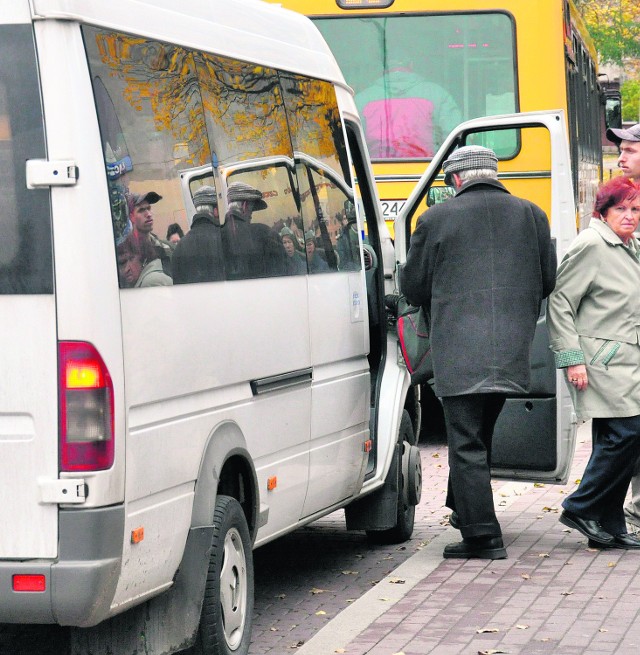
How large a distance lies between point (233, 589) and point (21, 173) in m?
1.84

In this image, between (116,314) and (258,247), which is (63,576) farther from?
(258,247)

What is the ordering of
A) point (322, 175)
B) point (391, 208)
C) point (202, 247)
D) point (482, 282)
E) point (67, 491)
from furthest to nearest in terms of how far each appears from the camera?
point (391, 208)
point (482, 282)
point (322, 175)
point (202, 247)
point (67, 491)

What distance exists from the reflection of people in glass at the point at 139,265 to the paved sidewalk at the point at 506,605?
1.74 meters

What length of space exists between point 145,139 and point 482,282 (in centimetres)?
282

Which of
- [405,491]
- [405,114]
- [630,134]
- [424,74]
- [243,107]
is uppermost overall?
[424,74]

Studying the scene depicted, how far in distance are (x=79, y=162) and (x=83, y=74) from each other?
281 mm

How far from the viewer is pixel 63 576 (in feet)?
14.7

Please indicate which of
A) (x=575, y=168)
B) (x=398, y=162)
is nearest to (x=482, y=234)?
(x=398, y=162)

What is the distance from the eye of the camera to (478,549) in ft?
25.2

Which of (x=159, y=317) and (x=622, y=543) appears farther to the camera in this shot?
(x=622, y=543)

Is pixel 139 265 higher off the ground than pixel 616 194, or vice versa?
pixel 616 194

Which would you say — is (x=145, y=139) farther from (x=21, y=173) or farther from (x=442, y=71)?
(x=442, y=71)

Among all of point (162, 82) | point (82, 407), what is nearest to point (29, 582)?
point (82, 407)

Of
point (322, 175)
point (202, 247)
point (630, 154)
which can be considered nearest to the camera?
point (202, 247)
